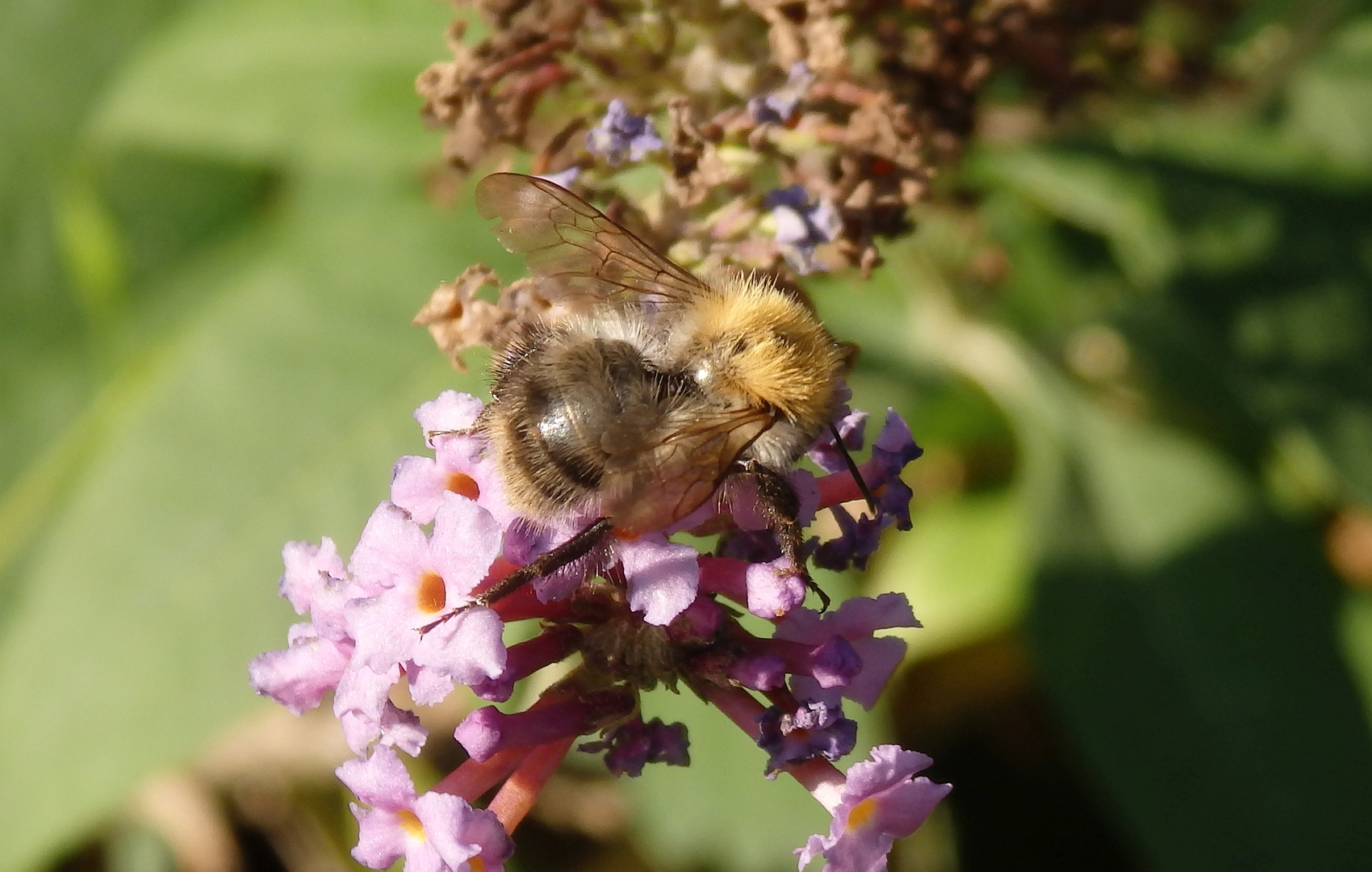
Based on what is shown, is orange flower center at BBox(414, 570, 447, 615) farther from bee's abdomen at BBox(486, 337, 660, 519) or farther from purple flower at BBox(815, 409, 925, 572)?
purple flower at BBox(815, 409, 925, 572)

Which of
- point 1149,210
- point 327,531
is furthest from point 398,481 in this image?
point 1149,210

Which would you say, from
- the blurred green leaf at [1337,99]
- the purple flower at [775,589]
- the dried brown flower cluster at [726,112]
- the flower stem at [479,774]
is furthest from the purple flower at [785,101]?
the blurred green leaf at [1337,99]

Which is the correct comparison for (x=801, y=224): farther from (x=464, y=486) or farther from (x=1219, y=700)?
(x=1219, y=700)

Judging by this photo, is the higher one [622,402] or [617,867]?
[622,402]

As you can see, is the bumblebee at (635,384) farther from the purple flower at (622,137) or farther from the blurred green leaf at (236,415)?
the blurred green leaf at (236,415)

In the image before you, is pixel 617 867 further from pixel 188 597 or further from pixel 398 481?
pixel 398 481

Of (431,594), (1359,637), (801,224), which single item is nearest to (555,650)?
(431,594)

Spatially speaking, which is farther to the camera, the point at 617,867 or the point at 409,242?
the point at 617,867

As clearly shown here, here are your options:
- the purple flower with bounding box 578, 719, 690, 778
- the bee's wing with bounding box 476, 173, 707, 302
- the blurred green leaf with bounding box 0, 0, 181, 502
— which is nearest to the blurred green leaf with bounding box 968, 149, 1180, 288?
the bee's wing with bounding box 476, 173, 707, 302
